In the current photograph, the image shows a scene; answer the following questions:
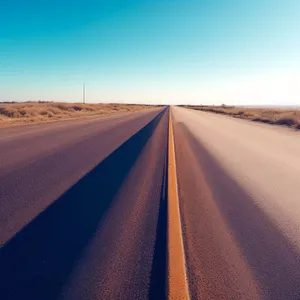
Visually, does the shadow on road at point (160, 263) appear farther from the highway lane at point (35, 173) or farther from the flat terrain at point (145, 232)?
the highway lane at point (35, 173)

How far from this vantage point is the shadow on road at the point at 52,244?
248cm

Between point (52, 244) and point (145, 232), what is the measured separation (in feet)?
3.53

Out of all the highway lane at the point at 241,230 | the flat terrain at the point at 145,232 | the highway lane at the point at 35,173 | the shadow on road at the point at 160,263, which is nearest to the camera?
the shadow on road at the point at 160,263

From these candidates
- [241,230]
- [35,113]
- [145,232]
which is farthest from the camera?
[35,113]

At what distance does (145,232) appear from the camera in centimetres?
365

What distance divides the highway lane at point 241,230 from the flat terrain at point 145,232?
1cm

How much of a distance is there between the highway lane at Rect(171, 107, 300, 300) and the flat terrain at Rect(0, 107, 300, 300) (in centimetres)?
1

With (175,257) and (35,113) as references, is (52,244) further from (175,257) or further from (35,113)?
(35,113)

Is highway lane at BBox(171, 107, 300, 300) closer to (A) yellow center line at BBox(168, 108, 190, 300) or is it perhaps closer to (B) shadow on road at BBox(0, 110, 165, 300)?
(A) yellow center line at BBox(168, 108, 190, 300)

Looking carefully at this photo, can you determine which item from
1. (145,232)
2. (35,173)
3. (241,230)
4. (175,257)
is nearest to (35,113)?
(35,173)

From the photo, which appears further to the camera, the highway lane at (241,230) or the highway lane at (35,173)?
the highway lane at (35,173)

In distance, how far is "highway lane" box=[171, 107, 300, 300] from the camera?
2.68 metres

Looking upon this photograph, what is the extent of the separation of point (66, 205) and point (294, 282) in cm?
311

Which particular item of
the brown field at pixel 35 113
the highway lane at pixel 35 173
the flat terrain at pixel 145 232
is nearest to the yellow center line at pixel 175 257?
the flat terrain at pixel 145 232
